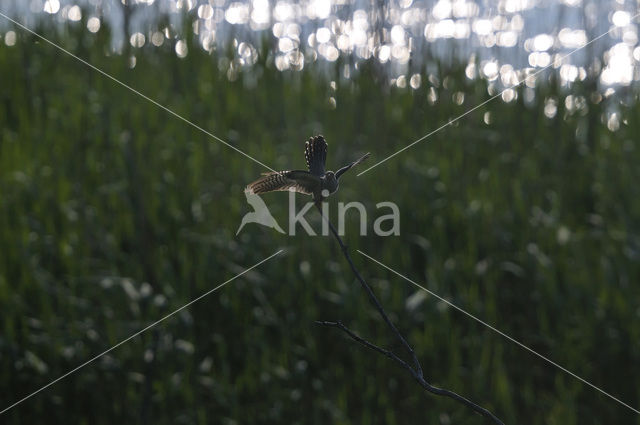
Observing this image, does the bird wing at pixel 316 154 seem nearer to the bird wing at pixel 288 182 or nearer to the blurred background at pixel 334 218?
the bird wing at pixel 288 182

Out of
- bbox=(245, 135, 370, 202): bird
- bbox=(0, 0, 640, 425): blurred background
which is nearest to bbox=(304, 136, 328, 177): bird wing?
bbox=(245, 135, 370, 202): bird

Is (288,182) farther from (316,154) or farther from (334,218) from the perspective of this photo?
(334,218)

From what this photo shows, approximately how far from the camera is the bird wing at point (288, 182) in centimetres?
29

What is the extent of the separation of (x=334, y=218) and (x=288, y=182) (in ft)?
3.99

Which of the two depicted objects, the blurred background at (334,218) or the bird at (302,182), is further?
the blurred background at (334,218)

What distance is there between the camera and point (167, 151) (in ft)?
6.48

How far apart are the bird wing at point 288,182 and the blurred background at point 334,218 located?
1163 mm

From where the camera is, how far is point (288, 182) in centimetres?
29

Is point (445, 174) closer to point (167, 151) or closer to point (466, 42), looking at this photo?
point (466, 42)

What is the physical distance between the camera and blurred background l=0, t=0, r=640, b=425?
1653 mm

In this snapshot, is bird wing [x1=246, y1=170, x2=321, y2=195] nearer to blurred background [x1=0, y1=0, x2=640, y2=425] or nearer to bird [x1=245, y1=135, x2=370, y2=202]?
bird [x1=245, y1=135, x2=370, y2=202]

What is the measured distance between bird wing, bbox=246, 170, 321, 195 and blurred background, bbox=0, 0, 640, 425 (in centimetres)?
116

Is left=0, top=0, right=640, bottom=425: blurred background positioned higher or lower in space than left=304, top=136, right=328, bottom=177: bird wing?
lower

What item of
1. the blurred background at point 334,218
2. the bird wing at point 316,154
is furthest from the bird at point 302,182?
the blurred background at point 334,218
